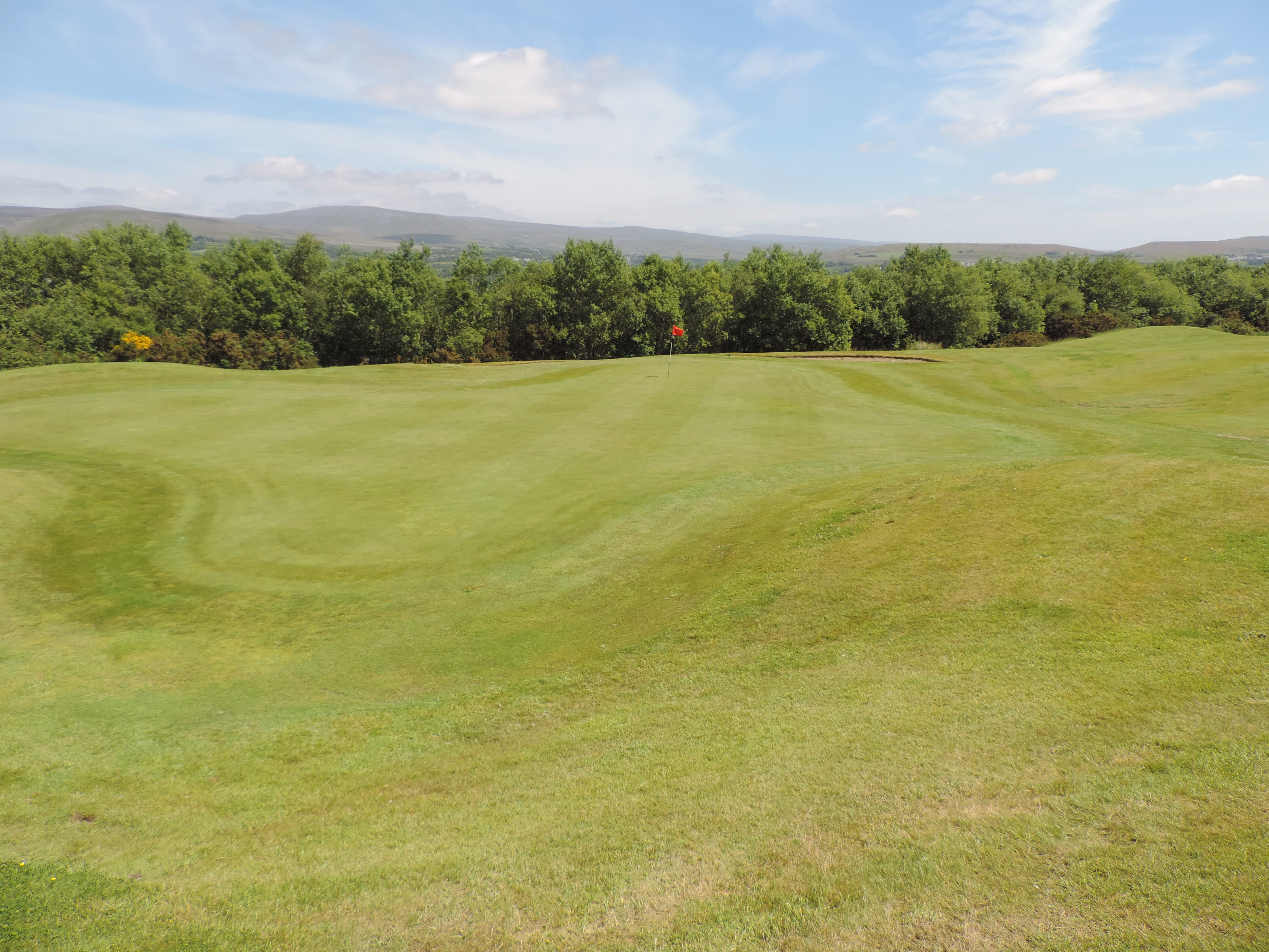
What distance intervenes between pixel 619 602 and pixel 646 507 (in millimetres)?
4609

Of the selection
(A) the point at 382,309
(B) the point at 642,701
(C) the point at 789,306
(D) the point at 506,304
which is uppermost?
(C) the point at 789,306

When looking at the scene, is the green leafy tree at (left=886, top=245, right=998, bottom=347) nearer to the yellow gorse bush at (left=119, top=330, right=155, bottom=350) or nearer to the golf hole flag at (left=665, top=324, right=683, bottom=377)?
the golf hole flag at (left=665, top=324, right=683, bottom=377)

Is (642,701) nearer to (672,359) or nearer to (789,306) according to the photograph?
(672,359)

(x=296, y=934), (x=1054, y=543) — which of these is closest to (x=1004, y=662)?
(x=1054, y=543)

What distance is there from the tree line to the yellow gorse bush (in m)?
0.12

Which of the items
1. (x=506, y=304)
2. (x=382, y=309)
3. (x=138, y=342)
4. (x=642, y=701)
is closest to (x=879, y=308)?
(x=506, y=304)

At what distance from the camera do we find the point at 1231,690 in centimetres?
691

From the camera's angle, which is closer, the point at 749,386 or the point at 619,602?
the point at 619,602

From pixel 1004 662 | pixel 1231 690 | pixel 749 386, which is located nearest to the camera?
pixel 1231 690

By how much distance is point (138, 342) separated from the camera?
65.8 metres

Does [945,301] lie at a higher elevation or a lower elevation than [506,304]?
higher

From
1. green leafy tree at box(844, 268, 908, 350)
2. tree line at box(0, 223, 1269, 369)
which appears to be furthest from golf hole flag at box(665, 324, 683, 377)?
green leafy tree at box(844, 268, 908, 350)

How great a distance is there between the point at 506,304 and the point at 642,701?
270 feet

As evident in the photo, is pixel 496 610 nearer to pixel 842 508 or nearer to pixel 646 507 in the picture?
pixel 646 507
